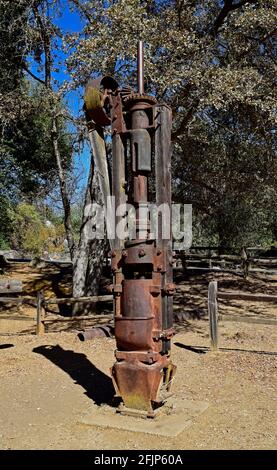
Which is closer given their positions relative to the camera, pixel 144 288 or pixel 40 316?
pixel 144 288

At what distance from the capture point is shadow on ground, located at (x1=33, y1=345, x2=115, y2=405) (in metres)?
6.09

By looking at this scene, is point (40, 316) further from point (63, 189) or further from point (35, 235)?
point (35, 235)

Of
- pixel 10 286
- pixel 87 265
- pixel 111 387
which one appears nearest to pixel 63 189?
pixel 87 265

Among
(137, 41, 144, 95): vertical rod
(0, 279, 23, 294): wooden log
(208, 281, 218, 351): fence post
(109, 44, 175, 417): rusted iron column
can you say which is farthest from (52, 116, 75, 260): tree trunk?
(109, 44, 175, 417): rusted iron column

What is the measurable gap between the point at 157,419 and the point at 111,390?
1.59m

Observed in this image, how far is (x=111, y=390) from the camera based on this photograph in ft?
20.6

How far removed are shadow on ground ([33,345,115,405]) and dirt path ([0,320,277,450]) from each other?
0.01 m

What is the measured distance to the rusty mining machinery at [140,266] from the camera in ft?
15.7

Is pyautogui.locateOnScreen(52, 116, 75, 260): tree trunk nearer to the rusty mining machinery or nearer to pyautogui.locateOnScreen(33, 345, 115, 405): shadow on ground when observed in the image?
pyautogui.locateOnScreen(33, 345, 115, 405): shadow on ground

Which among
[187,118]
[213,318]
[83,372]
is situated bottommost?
[83,372]

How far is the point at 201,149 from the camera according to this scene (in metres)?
13.9

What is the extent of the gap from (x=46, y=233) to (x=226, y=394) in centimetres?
3140
